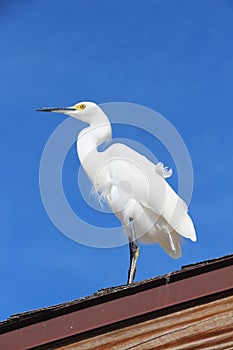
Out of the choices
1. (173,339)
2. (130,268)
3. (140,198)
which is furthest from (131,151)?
(173,339)

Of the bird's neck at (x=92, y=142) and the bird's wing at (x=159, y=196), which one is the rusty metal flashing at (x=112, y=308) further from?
the bird's neck at (x=92, y=142)

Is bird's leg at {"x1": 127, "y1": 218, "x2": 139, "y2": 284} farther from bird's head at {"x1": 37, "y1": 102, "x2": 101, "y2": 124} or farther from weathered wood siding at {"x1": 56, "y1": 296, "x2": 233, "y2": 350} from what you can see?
weathered wood siding at {"x1": 56, "y1": 296, "x2": 233, "y2": 350}

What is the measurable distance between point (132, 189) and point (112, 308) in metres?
7.05

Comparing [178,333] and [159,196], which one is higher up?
[159,196]

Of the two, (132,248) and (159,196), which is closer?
(159,196)

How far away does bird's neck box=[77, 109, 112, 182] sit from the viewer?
401 inches

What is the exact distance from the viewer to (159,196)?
10016 mm

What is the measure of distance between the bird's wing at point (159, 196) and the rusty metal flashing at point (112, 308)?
6.32m

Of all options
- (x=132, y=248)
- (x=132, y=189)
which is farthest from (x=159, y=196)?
(x=132, y=248)

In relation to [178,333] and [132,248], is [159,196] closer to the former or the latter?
[132,248]

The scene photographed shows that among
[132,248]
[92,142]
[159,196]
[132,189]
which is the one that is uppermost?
[92,142]

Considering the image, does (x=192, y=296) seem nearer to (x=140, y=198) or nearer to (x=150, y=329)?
(x=150, y=329)

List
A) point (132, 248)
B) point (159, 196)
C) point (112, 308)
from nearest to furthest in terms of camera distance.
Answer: point (112, 308), point (159, 196), point (132, 248)

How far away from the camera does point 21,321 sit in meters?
3.28
